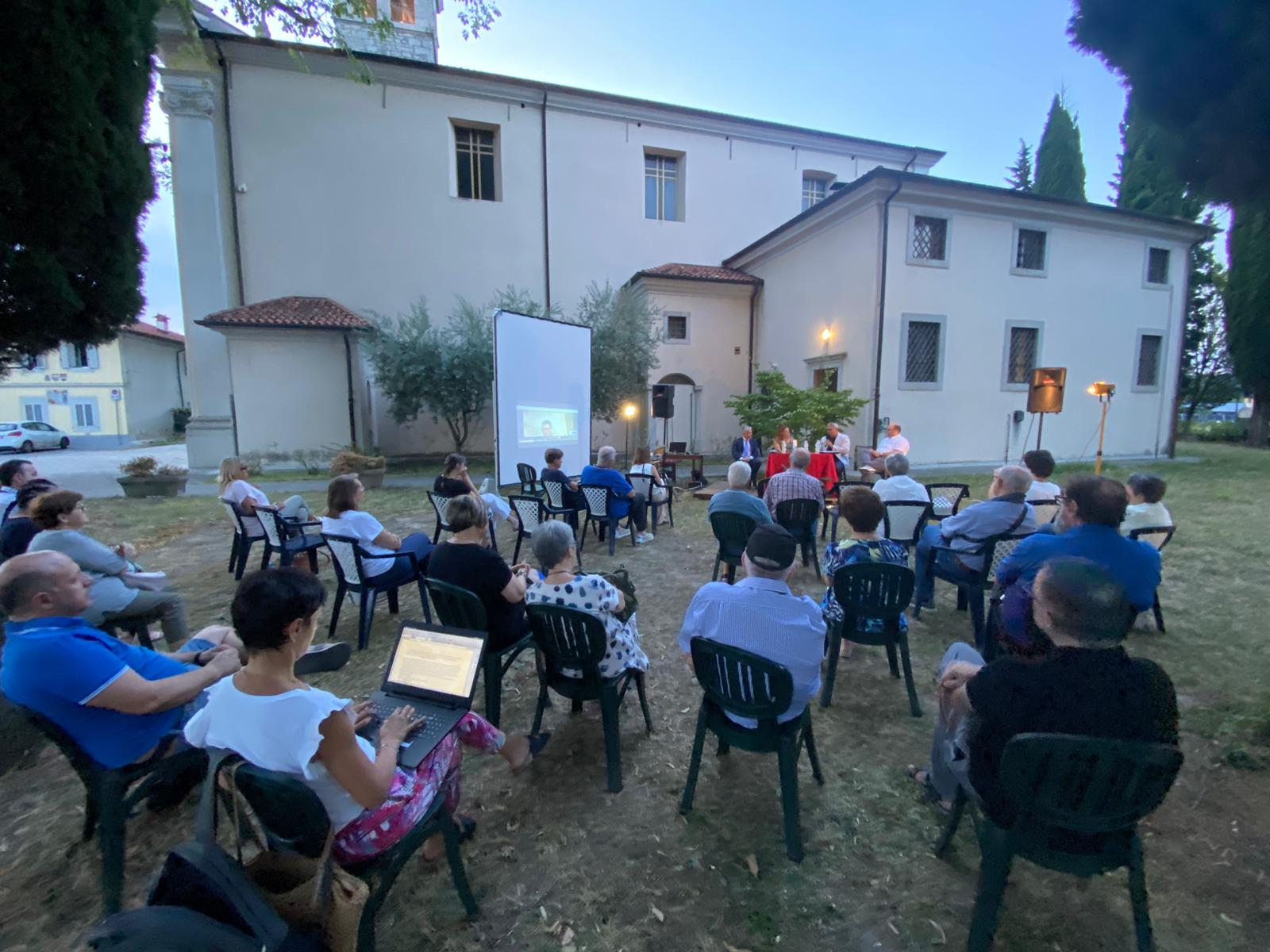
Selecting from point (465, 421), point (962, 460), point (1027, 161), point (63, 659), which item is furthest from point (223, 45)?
point (1027, 161)

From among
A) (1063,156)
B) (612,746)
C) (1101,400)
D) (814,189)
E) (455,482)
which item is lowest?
(612,746)

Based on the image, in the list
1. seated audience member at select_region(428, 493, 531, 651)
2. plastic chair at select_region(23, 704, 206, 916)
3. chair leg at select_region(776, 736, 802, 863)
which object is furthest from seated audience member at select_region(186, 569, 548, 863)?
chair leg at select_region(776, 736, 802, 863)

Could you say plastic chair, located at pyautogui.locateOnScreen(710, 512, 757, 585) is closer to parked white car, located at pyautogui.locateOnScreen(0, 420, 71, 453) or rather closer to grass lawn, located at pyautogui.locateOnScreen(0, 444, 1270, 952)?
grass lawn, located at pyautogui.locateOnScreen(0, 444, 1270, 952)

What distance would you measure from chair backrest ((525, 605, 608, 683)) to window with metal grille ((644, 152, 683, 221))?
17.7 metres

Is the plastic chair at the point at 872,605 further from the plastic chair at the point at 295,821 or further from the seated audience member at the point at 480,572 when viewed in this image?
the plastic chair at the point at 295,821

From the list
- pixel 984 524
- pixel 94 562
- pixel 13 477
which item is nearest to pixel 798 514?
pixel 984 524

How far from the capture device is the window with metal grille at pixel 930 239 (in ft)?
40.6

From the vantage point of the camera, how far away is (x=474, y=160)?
16.5 meters

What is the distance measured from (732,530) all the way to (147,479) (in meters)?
11.0

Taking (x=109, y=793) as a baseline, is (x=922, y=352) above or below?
above

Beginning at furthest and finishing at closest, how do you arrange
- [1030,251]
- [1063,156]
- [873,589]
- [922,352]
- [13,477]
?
[1063,156] → [1030,251] → [922,352] → [13,477] → [873,589]

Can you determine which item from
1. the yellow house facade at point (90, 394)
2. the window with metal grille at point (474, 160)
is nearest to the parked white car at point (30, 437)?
the yellow house facade at point (90, 394)

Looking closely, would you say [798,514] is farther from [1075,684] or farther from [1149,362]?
[1149,362]

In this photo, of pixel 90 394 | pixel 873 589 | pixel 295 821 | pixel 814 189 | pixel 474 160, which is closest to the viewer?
pixel 295 821
